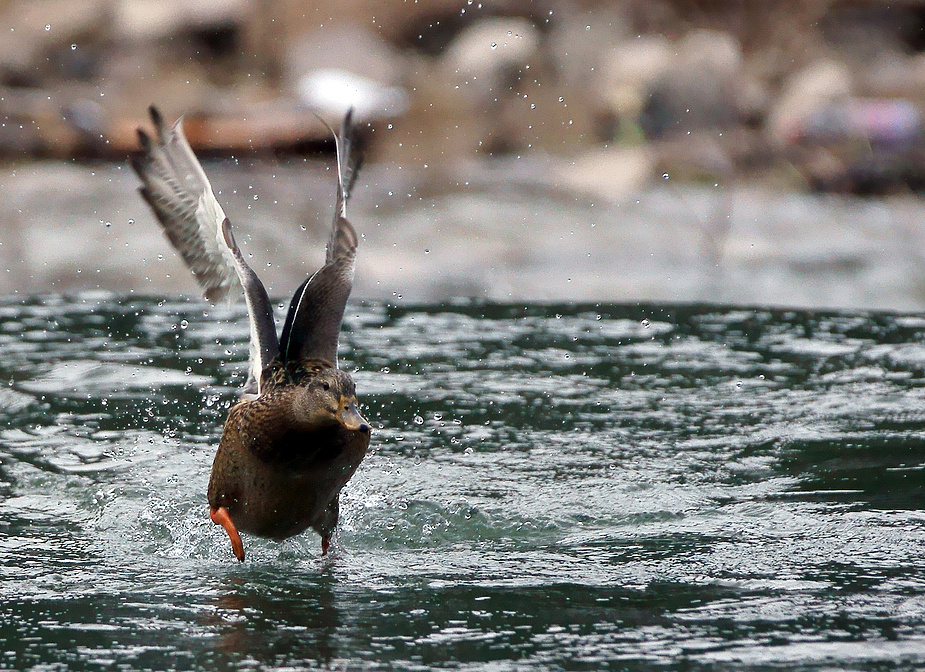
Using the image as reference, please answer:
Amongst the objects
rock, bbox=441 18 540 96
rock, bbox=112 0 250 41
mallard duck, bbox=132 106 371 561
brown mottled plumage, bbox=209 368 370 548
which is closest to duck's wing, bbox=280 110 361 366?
mallard duck, bbox=132 106 371 561

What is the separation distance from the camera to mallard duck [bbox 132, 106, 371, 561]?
441 cm

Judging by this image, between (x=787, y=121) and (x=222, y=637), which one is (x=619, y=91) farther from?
(x=222, y=637)

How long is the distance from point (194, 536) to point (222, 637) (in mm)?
1286

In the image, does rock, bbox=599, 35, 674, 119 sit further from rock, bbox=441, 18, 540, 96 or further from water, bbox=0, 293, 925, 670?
water, bbox=0, 293, 925, 670

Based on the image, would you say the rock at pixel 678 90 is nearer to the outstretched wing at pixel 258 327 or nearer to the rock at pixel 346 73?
the rock at pixel 346 73

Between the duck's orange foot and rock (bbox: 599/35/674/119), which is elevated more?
rock (bbox: 599/35/674/119)

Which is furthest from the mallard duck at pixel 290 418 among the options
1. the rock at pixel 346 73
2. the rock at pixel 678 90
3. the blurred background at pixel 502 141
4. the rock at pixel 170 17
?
the rock at pixel 170 17

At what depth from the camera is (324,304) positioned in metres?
5.11

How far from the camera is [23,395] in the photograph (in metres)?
6.33

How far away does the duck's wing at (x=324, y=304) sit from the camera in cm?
492

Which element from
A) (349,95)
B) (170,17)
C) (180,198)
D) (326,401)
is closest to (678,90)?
(349,95)

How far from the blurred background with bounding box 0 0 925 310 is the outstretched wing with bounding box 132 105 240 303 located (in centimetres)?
319

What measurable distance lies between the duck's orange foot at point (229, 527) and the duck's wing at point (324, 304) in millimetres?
615

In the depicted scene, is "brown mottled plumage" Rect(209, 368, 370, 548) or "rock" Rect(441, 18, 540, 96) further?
"rock" Rect(441, 18, 540, 96)
